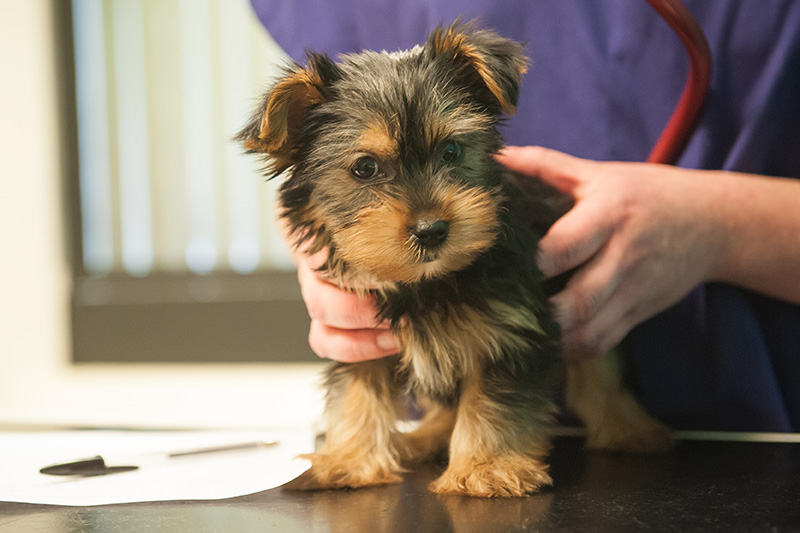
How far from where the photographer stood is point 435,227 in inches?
47.7

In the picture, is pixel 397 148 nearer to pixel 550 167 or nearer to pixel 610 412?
pixel 550 167

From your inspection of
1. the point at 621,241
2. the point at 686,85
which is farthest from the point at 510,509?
the point at 686,85

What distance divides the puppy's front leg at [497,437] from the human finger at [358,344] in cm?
18

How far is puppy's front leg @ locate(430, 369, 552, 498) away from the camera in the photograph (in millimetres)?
1324

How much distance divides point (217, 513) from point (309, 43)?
60.5 inches

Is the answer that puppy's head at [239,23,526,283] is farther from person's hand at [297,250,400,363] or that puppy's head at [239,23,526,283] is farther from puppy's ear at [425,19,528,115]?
person's hand at [297,250,400,363]

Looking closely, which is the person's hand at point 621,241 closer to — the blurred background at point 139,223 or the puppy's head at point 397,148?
the puppy's head at point 397,148

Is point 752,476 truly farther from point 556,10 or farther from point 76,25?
point 76,25

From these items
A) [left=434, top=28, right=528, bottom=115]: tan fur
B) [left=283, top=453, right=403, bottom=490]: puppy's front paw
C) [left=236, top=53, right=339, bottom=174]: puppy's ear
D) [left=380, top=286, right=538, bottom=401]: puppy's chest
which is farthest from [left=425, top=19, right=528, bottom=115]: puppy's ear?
[left=283, top=453, right=403, bottom=490]: puppy's front paw

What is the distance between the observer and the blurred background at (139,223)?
399cm

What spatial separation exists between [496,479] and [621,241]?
2.14ft

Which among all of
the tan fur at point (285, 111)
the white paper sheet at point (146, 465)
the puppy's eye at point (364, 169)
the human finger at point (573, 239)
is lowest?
the white paper sheet at point (146, 465)

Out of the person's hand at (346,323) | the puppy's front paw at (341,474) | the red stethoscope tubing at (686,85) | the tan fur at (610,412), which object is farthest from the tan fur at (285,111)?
the tan fur at (610,412)

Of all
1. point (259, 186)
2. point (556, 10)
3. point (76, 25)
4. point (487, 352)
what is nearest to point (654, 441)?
point (487, 352)
